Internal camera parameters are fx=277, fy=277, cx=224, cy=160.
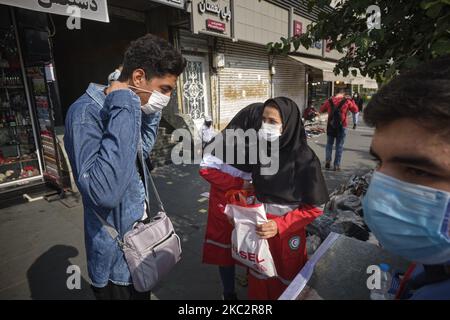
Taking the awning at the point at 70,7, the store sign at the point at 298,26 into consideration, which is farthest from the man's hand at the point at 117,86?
the store sign at the point at 298,26

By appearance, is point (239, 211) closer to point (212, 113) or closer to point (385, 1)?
point (385, 1)

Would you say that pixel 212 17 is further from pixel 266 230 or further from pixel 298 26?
pixel 266 230

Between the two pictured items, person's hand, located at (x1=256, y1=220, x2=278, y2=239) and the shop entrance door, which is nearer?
person's hand, located at (x1=256, y1=220, x2=278, y2=239)

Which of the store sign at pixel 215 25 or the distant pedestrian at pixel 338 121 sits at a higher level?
the store sign at pixel 215 25

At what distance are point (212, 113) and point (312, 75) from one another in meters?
9.52

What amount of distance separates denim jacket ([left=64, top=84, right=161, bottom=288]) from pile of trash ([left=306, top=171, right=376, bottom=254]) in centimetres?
189

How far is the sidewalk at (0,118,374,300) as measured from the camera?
2.67 meters

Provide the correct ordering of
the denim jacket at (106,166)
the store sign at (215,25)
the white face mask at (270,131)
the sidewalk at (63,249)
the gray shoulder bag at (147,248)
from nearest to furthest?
the denim jacket at (106,166), the gray shoulder bag at (147,248), the white face mask at (270,131), the sidewalk at (63,249), the store sign at (215,25)

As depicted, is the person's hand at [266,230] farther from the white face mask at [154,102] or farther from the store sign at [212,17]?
the store sign at [212,17]

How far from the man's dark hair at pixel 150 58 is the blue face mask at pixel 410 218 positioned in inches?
48.7

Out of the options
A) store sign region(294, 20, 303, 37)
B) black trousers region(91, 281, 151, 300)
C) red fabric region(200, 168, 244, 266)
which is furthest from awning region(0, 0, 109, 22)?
store sign region(294, 20, 303, 37)

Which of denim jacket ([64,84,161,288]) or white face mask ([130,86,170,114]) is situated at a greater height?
white face mask ([130,86,170,114])

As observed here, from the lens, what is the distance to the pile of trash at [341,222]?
2.75 m

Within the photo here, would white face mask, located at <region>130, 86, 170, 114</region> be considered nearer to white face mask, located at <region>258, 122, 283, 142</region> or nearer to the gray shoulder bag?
the gray shoulder bag
